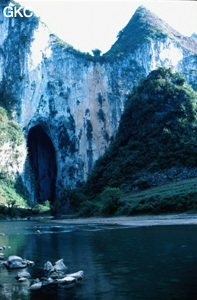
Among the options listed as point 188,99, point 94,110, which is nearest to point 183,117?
point 188,99

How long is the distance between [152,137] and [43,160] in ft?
118

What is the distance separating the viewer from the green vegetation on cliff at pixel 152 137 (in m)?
50.1

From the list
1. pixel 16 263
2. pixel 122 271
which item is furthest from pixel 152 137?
pixel 122 271

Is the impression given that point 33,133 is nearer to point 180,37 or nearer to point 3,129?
point 3,129

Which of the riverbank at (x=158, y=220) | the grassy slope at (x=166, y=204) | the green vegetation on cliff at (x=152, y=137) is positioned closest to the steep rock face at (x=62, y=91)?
the green vegetation on cliff at (x=152, y=137)

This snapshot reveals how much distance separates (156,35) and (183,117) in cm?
3997

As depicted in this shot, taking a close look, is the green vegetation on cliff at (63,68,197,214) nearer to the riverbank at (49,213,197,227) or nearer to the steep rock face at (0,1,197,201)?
the riverbank at (49,213,197,227)

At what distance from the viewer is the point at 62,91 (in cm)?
7938

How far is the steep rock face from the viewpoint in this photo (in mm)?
76438

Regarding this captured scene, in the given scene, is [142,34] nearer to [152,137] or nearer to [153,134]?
[153,134]

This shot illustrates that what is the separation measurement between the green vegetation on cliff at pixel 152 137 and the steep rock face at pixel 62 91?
17.0m

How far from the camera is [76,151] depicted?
7862 centimetres

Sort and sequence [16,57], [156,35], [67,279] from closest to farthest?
[67,279] → [16,57] → [156,35]

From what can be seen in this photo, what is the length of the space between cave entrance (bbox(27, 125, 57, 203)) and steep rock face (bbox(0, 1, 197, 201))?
155 centimetres
